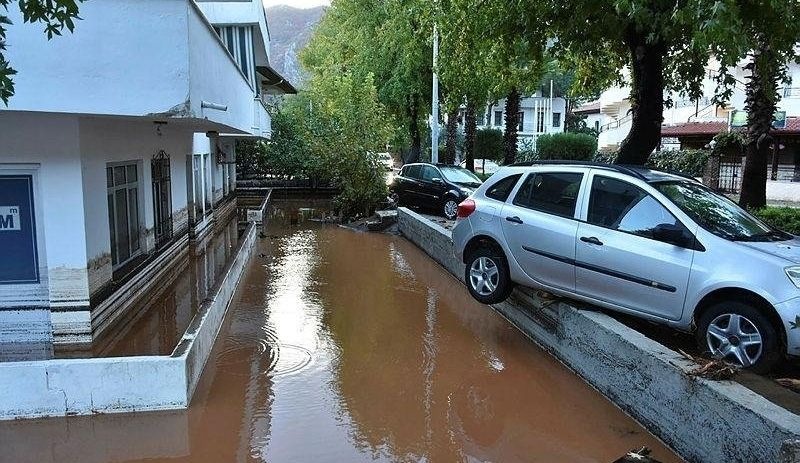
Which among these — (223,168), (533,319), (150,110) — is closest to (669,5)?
(533,319)

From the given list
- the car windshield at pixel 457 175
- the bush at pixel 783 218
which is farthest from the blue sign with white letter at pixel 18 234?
the car windshield at pixel 457 175

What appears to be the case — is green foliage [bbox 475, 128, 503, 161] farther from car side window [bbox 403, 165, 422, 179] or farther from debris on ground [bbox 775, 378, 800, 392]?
debris on ground [bbox 775, 378, 800, 392]

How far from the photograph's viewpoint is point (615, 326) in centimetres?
560

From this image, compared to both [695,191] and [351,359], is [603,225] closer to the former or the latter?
[695,191]

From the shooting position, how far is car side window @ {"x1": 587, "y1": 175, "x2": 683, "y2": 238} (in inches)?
224

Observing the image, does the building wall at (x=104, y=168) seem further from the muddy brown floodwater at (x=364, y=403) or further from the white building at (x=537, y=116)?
the white building at (x=537, y=116)

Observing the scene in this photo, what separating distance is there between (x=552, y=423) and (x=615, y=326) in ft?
3.50

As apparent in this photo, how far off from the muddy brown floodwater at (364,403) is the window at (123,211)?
1710 mm

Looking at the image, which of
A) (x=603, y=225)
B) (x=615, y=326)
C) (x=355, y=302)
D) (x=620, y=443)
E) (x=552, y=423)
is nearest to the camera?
(x=620, y=443)

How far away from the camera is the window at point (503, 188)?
732 cm

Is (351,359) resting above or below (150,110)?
below

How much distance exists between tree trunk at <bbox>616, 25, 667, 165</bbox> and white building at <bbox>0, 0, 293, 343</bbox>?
585 cm

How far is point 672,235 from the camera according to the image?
5406 millimetres

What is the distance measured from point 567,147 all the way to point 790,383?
3644cm
